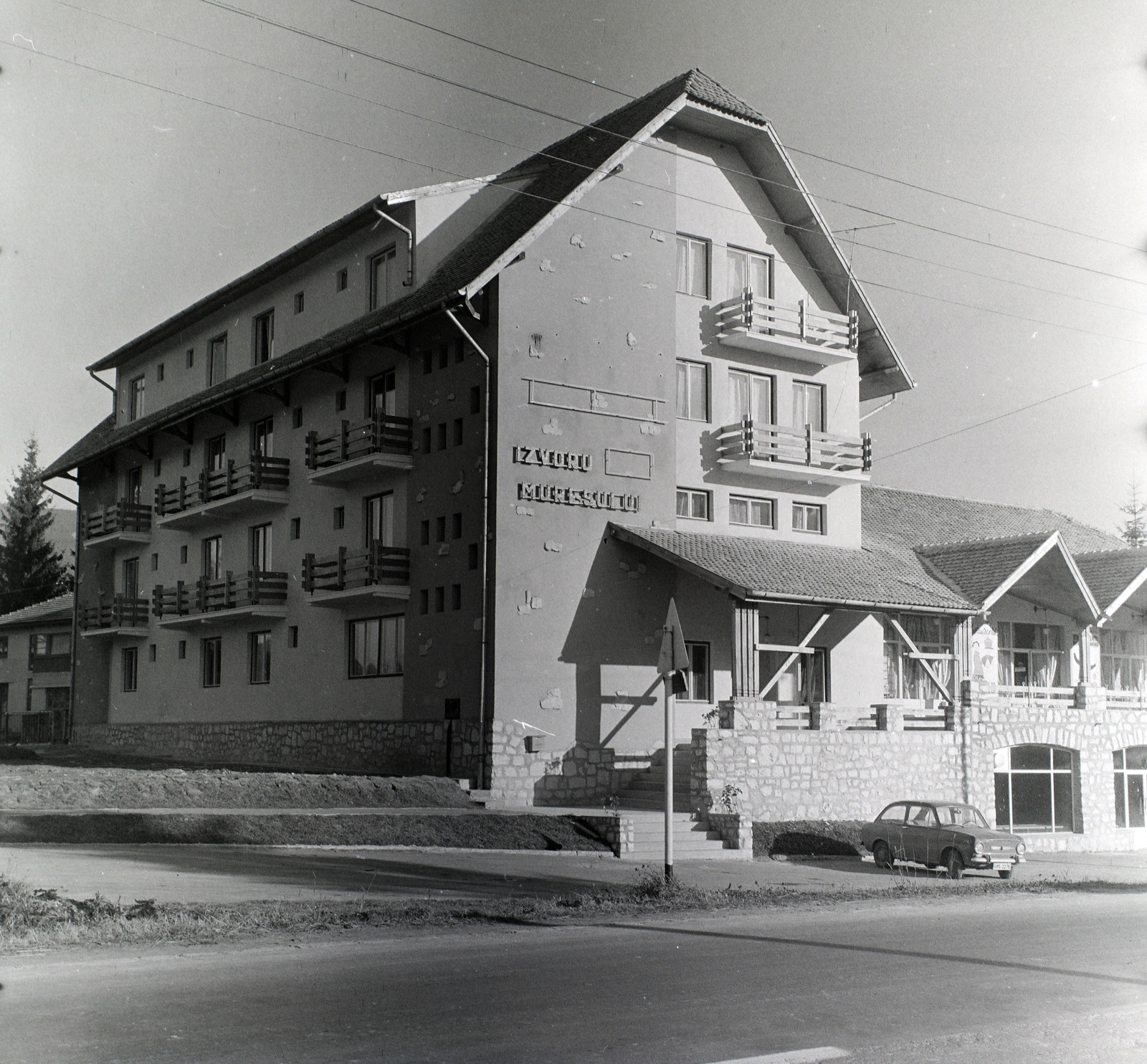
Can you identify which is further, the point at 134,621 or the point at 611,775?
the point at 134,621

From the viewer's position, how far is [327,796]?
77.0 ft

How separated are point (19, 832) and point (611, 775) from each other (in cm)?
1253

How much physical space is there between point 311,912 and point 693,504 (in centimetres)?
1952

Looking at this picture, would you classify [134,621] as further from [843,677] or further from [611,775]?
[843,677]

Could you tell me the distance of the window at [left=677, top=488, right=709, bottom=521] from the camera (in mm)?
30766

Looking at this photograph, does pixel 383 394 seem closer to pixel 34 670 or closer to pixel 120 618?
pixel 120 618

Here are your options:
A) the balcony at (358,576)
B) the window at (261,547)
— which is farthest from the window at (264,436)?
the balcony at (358,576)

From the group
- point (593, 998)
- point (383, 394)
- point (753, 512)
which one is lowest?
point (593, 998)

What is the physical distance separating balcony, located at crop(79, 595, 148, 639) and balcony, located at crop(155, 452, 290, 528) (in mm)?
2951

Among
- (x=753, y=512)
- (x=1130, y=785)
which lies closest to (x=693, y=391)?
(x=753, y=512)

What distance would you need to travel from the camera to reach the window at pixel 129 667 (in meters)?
41.4

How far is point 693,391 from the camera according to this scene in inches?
1232

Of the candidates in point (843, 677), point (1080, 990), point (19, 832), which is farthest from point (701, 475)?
point (1080, 990)

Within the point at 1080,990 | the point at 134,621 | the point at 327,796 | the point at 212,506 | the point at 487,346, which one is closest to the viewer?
the point at 1080,990
